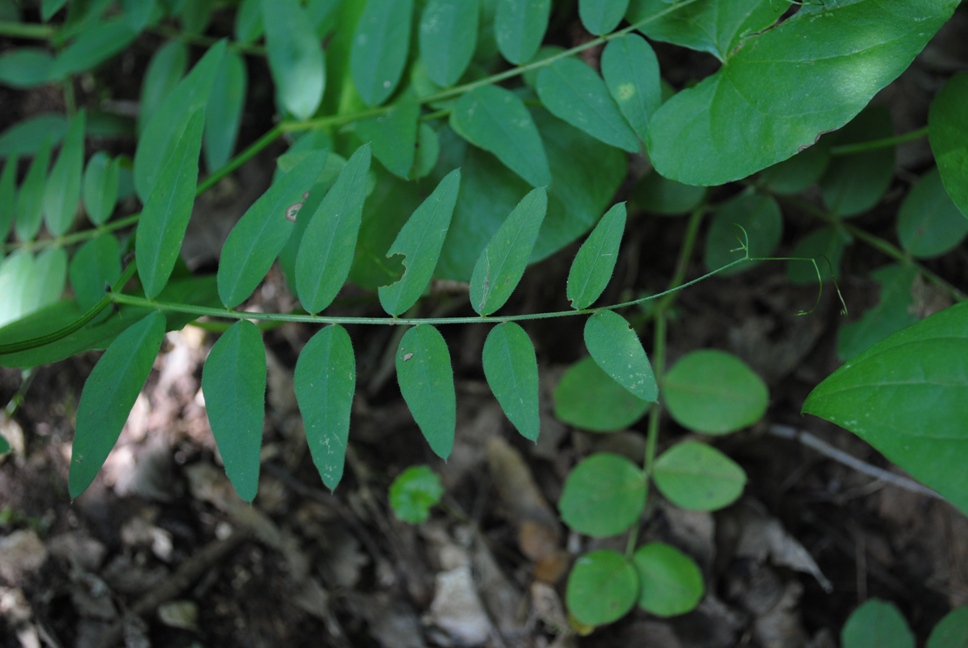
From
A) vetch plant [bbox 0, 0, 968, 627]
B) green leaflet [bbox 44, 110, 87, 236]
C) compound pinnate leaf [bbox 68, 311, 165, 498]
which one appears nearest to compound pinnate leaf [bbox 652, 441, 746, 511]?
vetch plant [bbox 0, 0, 968, 627]

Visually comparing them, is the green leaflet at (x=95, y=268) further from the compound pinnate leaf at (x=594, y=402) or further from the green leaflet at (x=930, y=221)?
the green leaflet at (x=930, y=221)

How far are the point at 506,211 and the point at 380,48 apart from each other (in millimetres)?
458

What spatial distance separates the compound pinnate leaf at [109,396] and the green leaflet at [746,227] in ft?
4.39

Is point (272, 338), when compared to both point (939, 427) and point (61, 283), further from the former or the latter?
point (939, 427)

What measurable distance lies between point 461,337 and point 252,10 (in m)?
1.11

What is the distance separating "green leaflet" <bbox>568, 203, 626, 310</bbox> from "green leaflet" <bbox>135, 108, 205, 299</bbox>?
0.67 metres

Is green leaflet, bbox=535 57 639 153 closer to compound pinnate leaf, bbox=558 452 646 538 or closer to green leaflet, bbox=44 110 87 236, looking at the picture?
compound pinnate leaf, bbox=558 452 646 538

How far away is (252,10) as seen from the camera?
193cm

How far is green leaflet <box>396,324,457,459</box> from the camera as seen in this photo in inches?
44.0

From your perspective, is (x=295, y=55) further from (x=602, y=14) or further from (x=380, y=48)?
(x=602, y=14)

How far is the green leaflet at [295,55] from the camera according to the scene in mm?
1682

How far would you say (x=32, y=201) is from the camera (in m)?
1.85

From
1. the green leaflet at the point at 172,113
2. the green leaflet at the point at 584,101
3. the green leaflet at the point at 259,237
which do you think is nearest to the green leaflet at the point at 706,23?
the green leaflet at the point at 584,101

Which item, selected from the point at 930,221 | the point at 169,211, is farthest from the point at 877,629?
the point at 169,211
